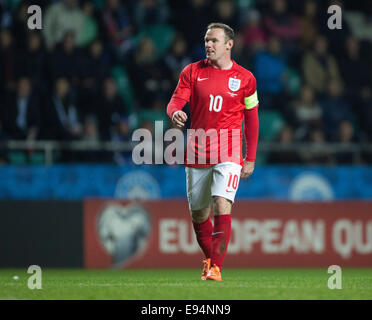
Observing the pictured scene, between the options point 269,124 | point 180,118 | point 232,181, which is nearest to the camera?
point 180,118

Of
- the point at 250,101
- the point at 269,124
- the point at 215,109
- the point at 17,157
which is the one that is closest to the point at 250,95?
the point at 250,101

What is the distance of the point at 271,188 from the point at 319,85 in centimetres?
334

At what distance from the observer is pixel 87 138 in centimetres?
1370

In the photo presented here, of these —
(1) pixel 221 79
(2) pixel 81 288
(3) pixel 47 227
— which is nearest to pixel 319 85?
(3) pixel 47 227

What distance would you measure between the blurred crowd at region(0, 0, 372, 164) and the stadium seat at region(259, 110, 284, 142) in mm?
20

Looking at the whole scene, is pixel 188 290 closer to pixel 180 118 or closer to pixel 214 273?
pixel 214 273

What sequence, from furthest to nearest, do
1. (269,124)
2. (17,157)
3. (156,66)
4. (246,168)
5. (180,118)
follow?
(269,124)
(156,66)
(17,157)
(246,168)
(180,118)

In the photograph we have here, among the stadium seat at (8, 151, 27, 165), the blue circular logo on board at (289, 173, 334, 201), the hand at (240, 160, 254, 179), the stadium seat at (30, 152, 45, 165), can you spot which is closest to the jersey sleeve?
the hand at (240, 160, 254, 179)

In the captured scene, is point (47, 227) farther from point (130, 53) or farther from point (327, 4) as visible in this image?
point (327, 4)

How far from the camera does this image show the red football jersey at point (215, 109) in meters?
8.33

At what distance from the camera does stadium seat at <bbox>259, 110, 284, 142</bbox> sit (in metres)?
15.0

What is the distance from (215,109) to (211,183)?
2.41 ft

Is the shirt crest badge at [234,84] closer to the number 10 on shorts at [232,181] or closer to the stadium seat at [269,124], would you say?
the number 10 on shorts at [232,181]

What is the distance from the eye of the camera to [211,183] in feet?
27.7
